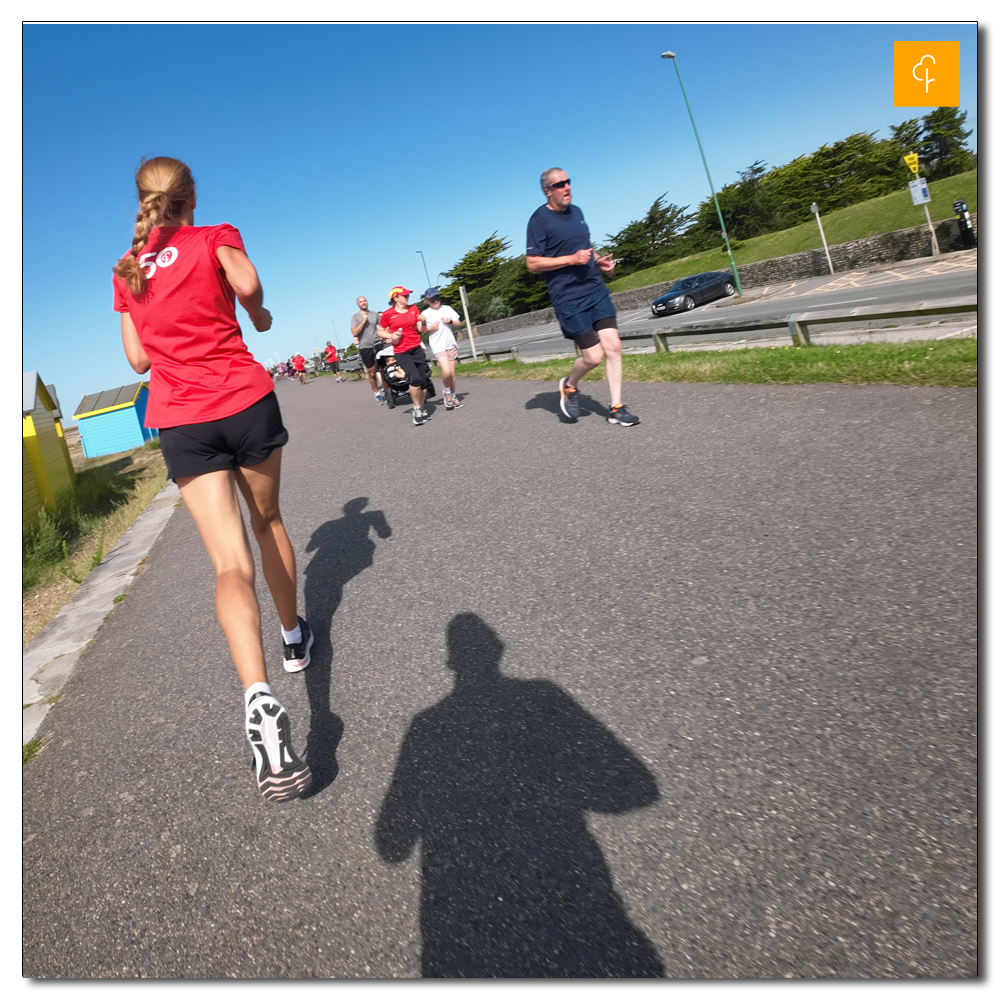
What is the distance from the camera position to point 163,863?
205 centimetres

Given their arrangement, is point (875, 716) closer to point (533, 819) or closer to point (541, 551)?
point (533, 819)

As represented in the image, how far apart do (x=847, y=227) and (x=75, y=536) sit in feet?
121

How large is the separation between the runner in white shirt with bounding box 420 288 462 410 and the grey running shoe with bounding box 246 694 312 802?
27.6 feet

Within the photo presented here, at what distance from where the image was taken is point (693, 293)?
97.2ft

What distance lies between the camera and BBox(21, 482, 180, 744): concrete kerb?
3539mm

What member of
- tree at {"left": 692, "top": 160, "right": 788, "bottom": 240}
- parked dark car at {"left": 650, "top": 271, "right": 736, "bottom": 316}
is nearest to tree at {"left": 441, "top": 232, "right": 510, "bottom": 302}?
tree at {"left": 692, "top": 160, "right": 788, "bottom": 240}

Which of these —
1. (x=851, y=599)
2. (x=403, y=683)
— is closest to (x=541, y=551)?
(x=403, y=683)

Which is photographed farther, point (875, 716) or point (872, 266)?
point (872, 266)

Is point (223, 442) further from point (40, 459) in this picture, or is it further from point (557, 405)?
point (40, 459)

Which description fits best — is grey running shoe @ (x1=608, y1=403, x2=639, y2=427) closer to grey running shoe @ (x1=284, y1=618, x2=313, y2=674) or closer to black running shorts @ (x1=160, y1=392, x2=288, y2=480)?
grey running shoe @ (x1=284, y1=618, x2=313, y2=674)

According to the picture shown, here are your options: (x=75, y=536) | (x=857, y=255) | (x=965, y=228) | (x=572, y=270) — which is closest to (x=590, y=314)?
(x=572, y=270)

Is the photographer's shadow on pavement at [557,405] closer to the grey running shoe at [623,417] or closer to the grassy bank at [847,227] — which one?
the grey running shoe at [623,417]

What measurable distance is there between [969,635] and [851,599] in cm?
42

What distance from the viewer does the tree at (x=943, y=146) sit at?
1522 inches
